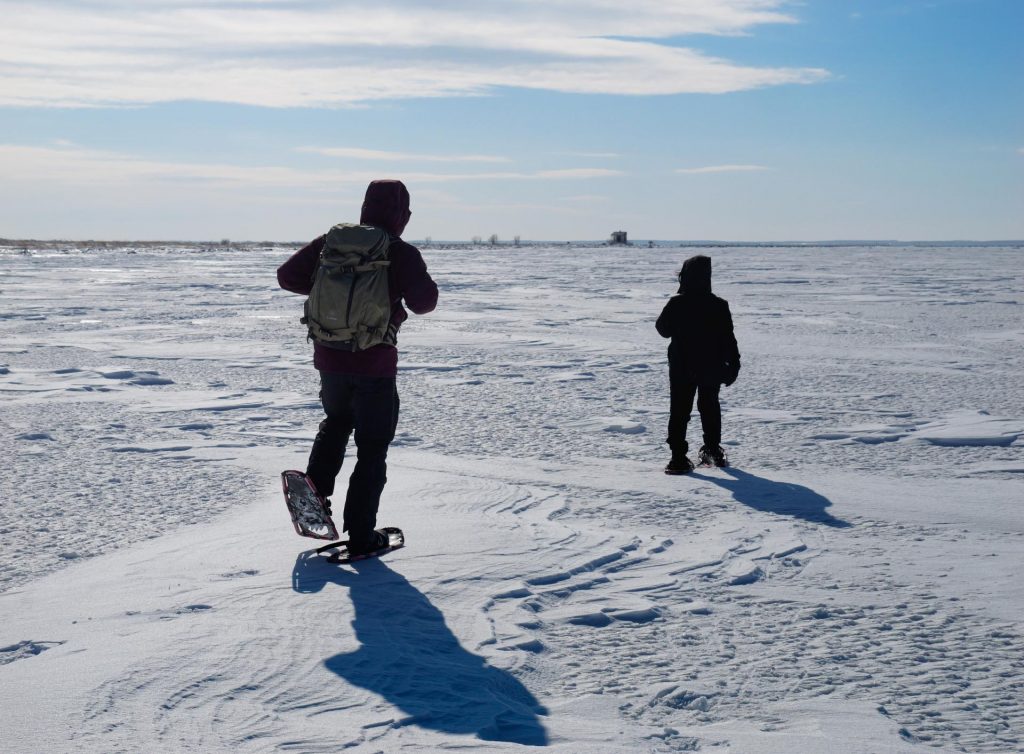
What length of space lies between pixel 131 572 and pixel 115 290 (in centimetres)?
2227

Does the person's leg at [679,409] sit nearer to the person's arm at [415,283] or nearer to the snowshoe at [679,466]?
the snowshoe at [679,466]

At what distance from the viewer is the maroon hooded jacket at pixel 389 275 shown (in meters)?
3.75

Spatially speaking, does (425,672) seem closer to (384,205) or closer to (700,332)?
(384,205)

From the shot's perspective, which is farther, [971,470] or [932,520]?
[971,470]

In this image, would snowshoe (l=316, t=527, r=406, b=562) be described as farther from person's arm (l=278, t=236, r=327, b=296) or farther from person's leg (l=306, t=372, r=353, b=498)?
person's arm (l=278, t=236, r=327, b=296)

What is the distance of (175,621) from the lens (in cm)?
318

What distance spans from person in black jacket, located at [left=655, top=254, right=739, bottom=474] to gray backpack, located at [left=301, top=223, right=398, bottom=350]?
8.56ft

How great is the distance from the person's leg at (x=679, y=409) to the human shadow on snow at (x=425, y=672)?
2.46m

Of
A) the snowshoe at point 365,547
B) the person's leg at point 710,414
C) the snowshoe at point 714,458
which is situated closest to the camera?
the snowshoe at point 365,547

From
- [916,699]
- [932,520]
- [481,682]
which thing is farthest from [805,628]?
[932,520]

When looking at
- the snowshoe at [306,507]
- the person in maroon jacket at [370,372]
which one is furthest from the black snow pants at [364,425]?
the snowshoe at [306,507]

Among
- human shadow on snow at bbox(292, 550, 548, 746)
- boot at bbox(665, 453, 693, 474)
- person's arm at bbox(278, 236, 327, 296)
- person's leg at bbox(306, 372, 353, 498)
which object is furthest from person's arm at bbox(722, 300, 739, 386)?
Result: human shadow on snow at bbox(292, 550, 548, 746)

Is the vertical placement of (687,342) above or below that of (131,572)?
above

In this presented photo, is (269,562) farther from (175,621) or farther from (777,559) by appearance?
(777,559)
